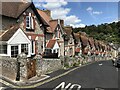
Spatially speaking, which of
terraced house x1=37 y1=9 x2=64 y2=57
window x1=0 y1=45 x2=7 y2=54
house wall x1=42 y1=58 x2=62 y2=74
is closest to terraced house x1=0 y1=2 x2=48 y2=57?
Answer: window x1=0 y1=45 x2=7 y2=54

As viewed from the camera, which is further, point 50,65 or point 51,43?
point 51,43

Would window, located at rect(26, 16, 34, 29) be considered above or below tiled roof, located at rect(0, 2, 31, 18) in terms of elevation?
below

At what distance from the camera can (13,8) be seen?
24.9 m

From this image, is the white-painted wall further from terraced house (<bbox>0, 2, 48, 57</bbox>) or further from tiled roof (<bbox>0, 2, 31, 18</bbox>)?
tiled roof (<bbox>0, 2, 31, 18</bbox>)

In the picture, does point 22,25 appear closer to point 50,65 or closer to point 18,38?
point 18,38

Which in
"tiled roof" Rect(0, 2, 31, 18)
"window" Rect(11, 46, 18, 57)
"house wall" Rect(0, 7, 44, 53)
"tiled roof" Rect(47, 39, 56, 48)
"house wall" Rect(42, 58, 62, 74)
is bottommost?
"house wall" Rect(42, 58, 62, 74)

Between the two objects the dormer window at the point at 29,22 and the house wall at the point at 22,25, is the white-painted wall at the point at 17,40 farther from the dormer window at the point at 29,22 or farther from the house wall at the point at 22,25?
the dormer window at the point at 29,22

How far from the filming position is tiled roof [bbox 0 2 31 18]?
2344cm

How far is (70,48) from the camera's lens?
1937 inches

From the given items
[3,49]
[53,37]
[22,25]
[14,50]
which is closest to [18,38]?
[14,50]

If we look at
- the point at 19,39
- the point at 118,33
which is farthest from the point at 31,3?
the point at 118,33

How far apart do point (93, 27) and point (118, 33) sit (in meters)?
23.1

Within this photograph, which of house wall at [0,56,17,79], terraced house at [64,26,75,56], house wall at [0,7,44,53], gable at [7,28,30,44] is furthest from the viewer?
terraced house at [64,26,75,56]

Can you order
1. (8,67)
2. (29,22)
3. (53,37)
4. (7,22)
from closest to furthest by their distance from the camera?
(8,67) → (7,22) → (29,22) → (53,37)
